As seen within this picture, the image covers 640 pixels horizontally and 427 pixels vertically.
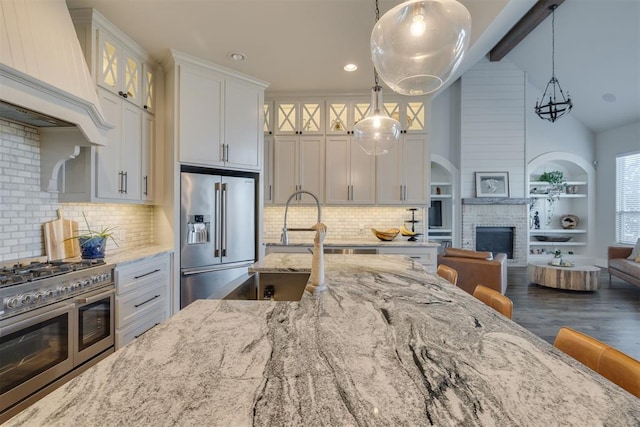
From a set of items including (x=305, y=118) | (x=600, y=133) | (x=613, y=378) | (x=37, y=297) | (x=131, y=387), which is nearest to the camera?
(x=131, y=387)

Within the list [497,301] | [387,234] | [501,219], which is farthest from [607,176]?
[497,301]

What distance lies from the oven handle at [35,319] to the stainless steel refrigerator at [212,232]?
4.09 ft

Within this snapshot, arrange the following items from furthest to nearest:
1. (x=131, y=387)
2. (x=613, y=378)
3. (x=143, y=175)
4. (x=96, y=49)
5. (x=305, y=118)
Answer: (x=305, y=118) → (x=143, y=175) → (x=96, y=49) → (x=613, y=378) → (x=131, y=387)

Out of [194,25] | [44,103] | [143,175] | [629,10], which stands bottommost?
[143,175]

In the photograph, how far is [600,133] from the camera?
6828 mm

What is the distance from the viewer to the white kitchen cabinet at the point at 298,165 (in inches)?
164

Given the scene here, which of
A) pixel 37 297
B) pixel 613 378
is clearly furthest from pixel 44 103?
pixel 613 378

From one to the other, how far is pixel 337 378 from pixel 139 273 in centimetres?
240

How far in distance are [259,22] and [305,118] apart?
5.61 feet

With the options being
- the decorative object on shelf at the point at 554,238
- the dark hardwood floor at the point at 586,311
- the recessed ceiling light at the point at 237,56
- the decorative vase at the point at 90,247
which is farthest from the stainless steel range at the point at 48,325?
the decorative object on shelf at the point at 554,238

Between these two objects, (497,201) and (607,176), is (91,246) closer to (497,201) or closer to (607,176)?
(497,201)

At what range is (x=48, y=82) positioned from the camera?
5.98ft

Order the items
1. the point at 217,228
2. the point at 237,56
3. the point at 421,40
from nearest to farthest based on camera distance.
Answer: the point at 421,40 → the point at 237,56 → the point at 217,228

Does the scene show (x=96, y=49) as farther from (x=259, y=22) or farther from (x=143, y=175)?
(x=259, y=22)
